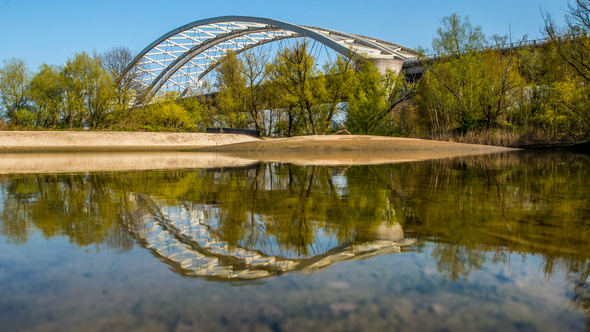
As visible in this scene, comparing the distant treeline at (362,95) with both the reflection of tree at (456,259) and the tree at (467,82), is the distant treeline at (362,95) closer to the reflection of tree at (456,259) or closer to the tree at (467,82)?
the tree at (467,82)

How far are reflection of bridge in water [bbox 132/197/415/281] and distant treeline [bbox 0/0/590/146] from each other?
55.8 ft

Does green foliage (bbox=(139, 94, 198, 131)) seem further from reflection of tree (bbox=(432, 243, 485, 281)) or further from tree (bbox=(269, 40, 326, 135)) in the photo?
reflection of tree (bbox=(432, 243, 485, 281))

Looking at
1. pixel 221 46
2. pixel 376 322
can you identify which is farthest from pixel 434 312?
pixel 221 46

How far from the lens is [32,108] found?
28.4 m

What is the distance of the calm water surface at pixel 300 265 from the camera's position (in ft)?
4.75

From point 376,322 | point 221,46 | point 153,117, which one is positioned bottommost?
point 376,322

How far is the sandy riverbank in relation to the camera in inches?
812

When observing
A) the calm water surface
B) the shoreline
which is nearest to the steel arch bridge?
the shoreline

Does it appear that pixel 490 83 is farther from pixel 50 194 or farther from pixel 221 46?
pixel 221 46

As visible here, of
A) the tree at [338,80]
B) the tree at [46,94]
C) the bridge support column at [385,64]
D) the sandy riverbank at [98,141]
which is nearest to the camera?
the sandy riverbank at [98,141]

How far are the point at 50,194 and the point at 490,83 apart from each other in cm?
2379

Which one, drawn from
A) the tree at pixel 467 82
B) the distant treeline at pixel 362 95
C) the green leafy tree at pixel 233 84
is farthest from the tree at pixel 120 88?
the tree at pixel 467 82

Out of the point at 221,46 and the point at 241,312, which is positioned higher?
the point at 221,46

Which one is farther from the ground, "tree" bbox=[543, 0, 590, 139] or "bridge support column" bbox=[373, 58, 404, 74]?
"bridge support column" bbox=[373, 58, 404, 74]
